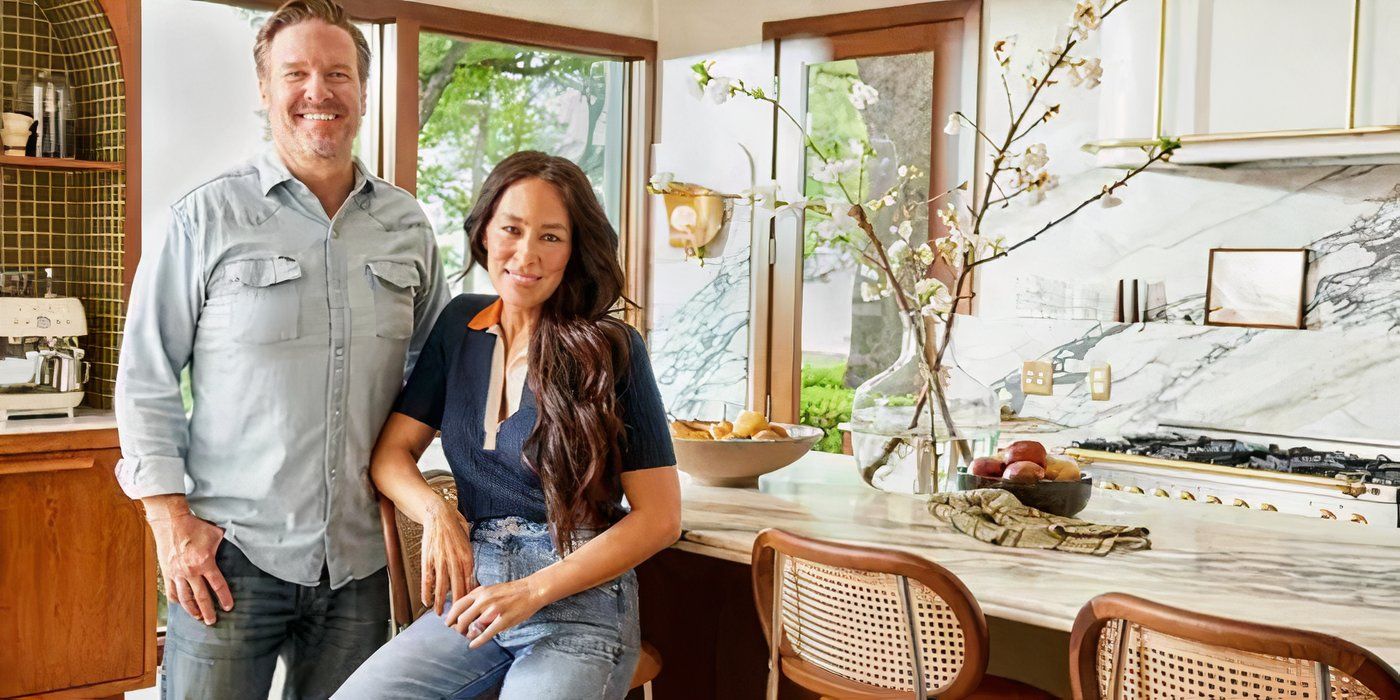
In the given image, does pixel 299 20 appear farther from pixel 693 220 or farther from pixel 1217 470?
pixel 693 220

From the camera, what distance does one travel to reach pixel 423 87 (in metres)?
4.89

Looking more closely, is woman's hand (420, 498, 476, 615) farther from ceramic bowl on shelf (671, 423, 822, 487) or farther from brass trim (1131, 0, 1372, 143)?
brass trim (1131, 0, 1372, 143)

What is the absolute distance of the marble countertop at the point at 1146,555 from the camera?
1.84m

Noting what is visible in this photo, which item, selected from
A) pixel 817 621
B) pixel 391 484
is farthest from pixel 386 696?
pixel 817 621

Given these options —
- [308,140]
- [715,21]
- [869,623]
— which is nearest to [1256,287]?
[715,21]

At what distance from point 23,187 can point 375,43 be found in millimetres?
1331

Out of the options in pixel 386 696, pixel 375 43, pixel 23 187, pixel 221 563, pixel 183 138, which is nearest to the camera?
pixel 386 696

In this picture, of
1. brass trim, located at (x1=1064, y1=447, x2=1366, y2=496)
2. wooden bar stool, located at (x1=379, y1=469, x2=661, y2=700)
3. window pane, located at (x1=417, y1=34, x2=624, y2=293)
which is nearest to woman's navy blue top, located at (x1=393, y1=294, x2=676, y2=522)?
wooden bar stool, located at (x1=379, y1=469, x2=661, y2=700)

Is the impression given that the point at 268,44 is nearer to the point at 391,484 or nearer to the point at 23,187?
the point at 391,484

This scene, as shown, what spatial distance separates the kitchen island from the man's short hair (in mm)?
995

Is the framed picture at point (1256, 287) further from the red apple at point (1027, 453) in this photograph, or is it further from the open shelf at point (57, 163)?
the open shelf at point (57, 163)

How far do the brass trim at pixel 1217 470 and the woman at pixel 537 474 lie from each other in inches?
93.0

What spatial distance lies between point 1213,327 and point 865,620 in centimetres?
271

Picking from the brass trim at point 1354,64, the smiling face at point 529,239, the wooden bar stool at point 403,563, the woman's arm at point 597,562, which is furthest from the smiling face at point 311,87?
the brass trim at point 1354,64
